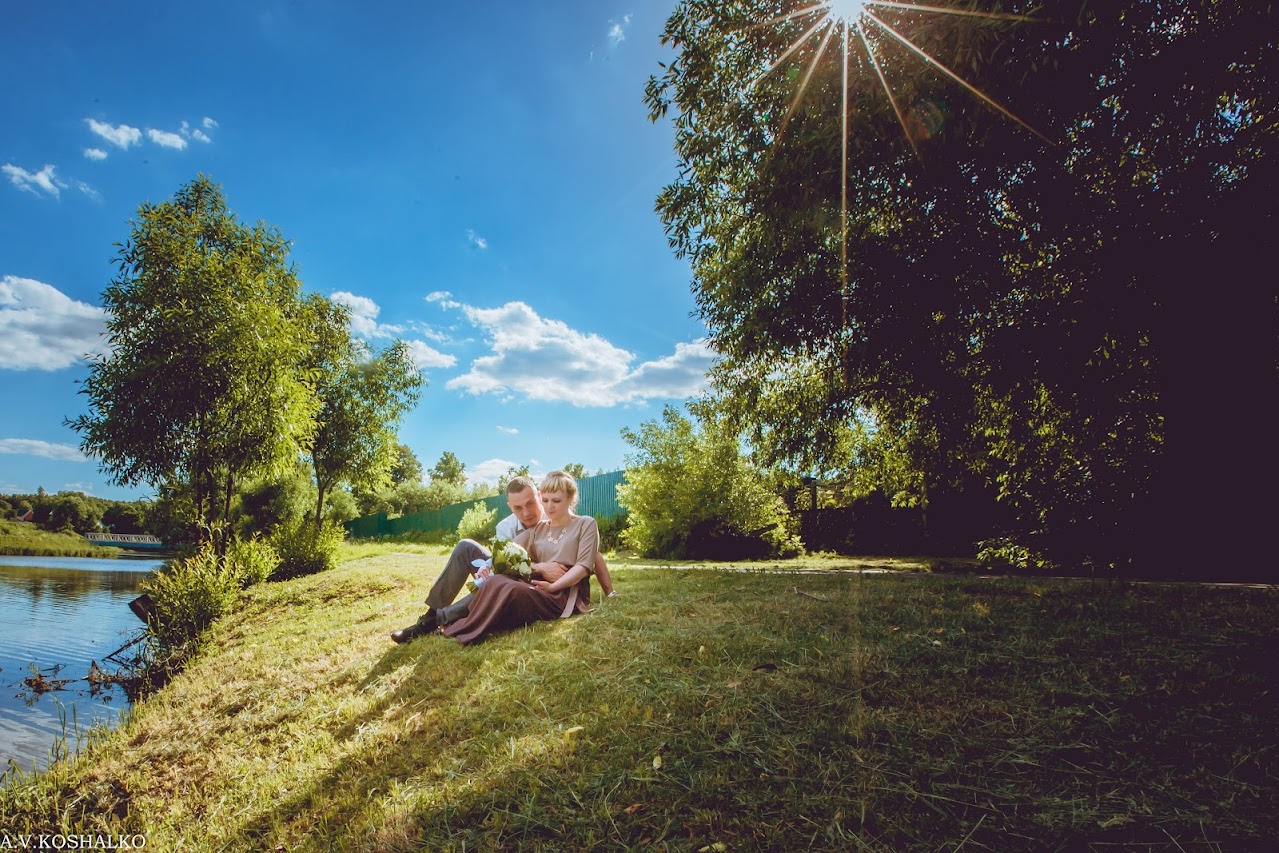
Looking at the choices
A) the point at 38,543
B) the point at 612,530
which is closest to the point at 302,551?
the point at 612,530

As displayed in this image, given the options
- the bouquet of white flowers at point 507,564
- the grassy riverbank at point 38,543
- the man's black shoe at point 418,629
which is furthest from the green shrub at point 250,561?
the grassy riverbank at point 38,543

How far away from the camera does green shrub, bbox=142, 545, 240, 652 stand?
684 centimetres

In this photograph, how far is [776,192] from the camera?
5855 millimetres

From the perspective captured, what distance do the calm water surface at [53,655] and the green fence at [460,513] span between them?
9.22m

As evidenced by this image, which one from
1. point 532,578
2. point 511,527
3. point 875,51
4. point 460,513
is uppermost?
point 875,51

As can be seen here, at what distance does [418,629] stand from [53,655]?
6382mm

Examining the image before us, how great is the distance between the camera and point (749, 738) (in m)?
2.17

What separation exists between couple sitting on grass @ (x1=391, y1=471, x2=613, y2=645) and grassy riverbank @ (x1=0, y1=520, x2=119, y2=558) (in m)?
44.1

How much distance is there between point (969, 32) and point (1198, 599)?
4.60 metres

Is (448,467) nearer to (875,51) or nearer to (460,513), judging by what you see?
(460,513)

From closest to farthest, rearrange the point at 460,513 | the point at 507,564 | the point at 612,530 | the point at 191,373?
the point at 507,564 → the point at 191,373 → the point at 612,530 → the point at 460,513

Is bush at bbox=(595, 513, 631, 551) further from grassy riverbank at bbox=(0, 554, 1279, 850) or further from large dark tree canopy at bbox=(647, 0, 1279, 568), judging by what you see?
grassy riverbank at bbox=(0, 554, 1279, 850)

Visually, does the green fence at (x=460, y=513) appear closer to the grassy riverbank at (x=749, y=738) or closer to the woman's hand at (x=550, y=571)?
the woman's hand at (x=550, y=571)

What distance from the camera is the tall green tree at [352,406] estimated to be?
50.4ft
